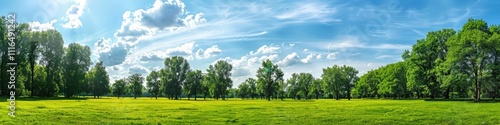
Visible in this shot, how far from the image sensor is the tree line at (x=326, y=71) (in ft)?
245

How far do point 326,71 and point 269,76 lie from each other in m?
33.8

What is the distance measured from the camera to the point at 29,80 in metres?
96.9

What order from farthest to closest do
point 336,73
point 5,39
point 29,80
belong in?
point 336,73 < point 29,80 < point 5,39

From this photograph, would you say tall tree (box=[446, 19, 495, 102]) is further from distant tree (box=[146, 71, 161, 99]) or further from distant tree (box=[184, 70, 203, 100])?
distant tree (box=[146, 71, 161, 99])

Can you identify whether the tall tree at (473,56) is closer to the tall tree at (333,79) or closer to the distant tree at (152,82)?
the tall tree at (333,79)

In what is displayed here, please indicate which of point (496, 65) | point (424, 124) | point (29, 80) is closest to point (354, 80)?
point (496, 65)

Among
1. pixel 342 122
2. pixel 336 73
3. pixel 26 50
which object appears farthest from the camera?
pixel 336 73

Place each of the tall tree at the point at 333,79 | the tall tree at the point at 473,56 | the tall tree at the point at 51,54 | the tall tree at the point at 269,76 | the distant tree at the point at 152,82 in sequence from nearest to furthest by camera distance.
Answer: the tall tree at the point at 473,56, the tall tree at the point at 51,54, the tall tree at the point at 269,76, the tall tree at the point at 333,79, the distant tree at the point at 152,82

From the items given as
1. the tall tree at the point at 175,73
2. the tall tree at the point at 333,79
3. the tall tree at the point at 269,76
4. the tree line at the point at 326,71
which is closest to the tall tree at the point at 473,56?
the tree line at the point at 326,71

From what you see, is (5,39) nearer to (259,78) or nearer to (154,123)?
(154,123)

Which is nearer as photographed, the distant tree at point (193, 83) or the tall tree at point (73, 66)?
the tall tree at point (73, 66)

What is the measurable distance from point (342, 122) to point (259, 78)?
122 meters

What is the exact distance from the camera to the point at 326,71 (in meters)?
172

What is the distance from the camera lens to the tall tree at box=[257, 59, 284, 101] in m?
151
